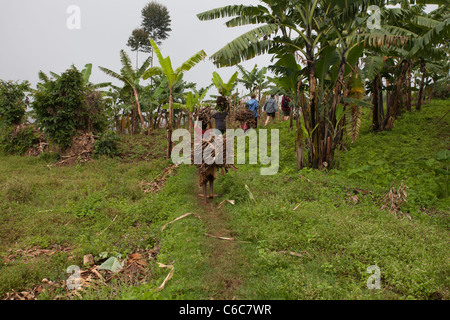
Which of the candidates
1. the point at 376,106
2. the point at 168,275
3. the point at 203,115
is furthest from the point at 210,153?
the point at 376,106

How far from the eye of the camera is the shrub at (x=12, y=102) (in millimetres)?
13258

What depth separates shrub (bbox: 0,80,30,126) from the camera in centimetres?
1326

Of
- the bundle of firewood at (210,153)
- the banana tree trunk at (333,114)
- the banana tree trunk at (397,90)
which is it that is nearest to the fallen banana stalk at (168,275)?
the bundle of firewood at (210,153)

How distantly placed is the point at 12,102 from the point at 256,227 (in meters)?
14.3

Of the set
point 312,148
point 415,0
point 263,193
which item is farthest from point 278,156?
point 415,0

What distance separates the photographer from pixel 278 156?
10484 millimetres

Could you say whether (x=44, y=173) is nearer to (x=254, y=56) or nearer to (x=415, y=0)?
(x=254, y=56)

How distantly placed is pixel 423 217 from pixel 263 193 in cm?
338

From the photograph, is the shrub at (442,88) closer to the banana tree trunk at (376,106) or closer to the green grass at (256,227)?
the banana tree trunk at (376,106)

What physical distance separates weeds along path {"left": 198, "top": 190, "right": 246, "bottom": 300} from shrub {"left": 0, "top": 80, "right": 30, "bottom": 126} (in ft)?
40.8

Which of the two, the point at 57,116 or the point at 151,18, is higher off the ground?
the point at 151,18

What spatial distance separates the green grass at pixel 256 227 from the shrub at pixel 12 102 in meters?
5.00

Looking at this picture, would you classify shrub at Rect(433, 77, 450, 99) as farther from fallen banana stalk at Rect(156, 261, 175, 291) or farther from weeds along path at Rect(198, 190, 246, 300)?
fallen banana stalk at Rect(156, 261, 175, 291)
